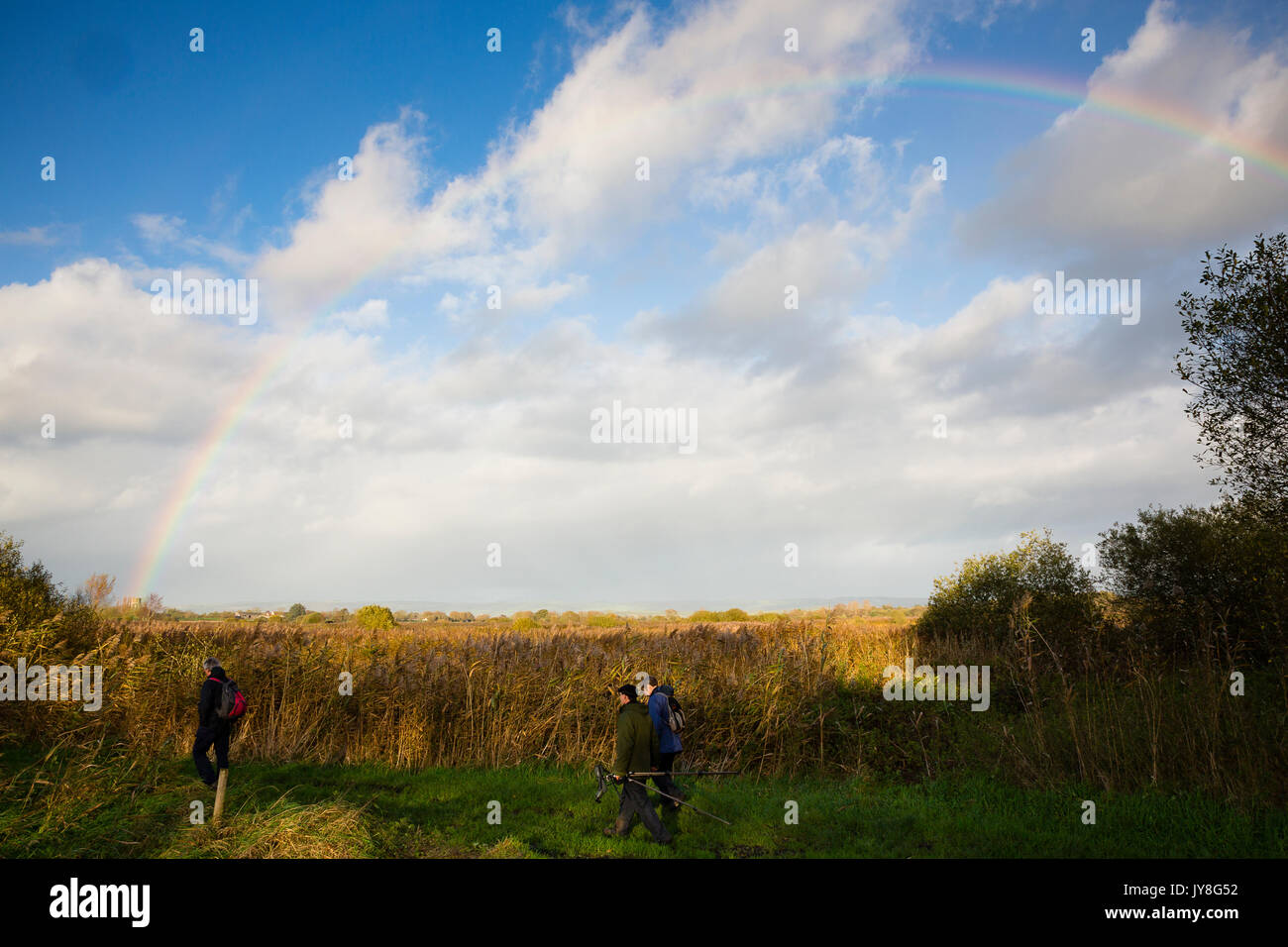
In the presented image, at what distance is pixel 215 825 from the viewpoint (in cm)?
859

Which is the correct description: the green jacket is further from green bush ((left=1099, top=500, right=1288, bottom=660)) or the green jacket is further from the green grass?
green bush ((left=1099, top=500, right=1288, bottom=660))

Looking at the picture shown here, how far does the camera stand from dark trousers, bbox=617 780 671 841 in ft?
30.3

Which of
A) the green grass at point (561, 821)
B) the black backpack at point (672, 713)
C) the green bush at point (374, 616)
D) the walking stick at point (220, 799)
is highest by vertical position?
the black backpack at point (672, 713)

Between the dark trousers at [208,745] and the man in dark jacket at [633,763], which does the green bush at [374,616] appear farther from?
the man in dark jacket at [633,763]

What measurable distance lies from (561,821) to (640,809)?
1688 mm

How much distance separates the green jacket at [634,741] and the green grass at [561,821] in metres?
0.92

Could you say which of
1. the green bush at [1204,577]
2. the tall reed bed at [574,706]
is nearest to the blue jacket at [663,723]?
the tall reed bed at [574,706]

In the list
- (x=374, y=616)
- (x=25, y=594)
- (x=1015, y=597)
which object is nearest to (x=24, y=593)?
(x=25, y=594)

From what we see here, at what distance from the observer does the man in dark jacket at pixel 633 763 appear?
9328 millimetres

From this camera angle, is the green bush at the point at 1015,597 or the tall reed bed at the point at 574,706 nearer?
the tall reed bed at the point at 574,706

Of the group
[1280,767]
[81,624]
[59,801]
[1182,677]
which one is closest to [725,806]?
[1280,767]

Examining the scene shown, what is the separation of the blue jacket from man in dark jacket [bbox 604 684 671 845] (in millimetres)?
589

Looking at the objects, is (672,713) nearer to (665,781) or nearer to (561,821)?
(665,781)

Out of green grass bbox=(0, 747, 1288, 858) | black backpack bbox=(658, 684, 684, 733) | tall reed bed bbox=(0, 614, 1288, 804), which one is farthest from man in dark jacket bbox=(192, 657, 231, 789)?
black backpack bbox=(658, 684, 684, 733)
